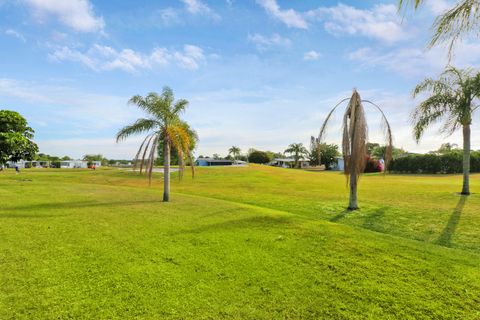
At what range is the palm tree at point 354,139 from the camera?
1377 cm

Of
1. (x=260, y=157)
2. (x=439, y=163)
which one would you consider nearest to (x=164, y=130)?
(x=439, y=163)

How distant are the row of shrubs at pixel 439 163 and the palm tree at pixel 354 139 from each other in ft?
145

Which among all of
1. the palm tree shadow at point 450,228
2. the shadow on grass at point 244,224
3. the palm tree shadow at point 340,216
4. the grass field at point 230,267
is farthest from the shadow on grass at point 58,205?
the palm tree shadow at point 450,228

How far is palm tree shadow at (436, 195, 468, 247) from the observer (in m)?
9.18

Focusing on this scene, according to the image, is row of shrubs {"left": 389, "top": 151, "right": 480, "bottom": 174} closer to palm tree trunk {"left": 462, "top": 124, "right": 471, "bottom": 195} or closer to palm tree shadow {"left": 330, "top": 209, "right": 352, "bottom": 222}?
palm tree trunk {"left": 462, "top": 124, "right": 471, "bottom": 195}

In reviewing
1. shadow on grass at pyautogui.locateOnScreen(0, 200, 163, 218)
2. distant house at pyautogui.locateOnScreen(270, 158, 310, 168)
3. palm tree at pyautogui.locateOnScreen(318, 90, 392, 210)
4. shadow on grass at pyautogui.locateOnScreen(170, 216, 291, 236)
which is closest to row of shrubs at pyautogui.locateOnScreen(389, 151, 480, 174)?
palm tree at pyautogui.locateOnScreen(318, 90, 392, 210)

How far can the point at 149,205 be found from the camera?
14453 millimetres

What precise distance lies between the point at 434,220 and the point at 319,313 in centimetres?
965

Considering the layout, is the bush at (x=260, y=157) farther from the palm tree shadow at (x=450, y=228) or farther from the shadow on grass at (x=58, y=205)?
the shadow on grass at (x=58, y=205)

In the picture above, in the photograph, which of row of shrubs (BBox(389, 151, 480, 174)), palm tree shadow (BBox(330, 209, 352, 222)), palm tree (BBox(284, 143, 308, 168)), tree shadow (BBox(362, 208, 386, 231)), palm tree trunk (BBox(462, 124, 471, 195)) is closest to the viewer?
tree shadow (BBox(362, 208, 386, 231))

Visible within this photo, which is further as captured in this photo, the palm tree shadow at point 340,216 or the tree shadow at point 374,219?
the palm tree shadow at point 340,216

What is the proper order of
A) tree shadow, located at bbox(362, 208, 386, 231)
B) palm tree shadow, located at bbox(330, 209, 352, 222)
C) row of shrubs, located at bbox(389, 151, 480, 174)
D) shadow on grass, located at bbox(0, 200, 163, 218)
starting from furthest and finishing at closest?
1. row of shrubs, located at bbox(389, 151, 480, 174)
2. palm tree shadow, located at bbox(330, 209, 352, 222)
3. shadow on grass, located at bbox(0, 200, 163, 218)
4. tree shadow, located at bbox(362, 208, 386, 231)

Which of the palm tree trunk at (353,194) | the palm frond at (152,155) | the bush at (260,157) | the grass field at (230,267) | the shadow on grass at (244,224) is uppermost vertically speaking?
the bush at (260,157)

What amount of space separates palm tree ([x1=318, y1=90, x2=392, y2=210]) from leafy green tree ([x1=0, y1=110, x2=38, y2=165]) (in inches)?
941
